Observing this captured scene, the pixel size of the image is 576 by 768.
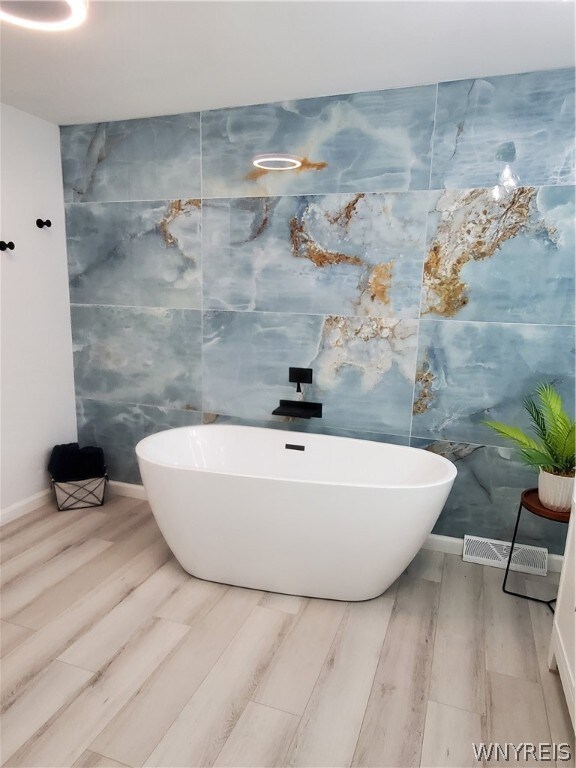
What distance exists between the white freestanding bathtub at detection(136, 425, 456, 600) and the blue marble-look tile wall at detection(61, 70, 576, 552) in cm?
53

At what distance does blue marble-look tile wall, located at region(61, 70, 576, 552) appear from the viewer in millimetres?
2475

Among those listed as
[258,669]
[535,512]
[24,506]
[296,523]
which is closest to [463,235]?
[535,512]

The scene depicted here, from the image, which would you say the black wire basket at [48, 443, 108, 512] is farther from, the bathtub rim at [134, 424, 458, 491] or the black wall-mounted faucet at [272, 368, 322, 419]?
the black wall-mounted faucet at [272, 368, 322, 419]

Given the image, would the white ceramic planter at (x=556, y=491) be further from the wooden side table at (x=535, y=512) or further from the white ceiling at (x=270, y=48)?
the white ceiling at (x=270, y=48)

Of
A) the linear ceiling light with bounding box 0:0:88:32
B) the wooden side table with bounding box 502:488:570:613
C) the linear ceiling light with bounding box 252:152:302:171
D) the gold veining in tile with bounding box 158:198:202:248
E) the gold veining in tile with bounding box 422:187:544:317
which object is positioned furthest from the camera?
the gold veining in tile with bounding box 158:198:202:248

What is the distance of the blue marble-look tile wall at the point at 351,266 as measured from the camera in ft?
8.12

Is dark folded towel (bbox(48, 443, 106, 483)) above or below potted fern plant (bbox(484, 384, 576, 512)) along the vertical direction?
below

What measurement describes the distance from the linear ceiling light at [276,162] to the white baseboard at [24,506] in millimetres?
2525

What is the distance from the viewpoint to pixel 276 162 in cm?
283

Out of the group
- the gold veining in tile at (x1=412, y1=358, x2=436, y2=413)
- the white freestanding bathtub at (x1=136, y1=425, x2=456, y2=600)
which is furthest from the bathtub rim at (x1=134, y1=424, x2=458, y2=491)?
the gold veining in tile at (x1=412, y1=358, x2=436, y2=413)

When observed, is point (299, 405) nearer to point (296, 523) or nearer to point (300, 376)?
point (300, 376)

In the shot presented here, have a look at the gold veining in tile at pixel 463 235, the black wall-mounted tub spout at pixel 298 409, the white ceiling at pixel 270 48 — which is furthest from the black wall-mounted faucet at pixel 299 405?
the white ceiling at pixel 270 48

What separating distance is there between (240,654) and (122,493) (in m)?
1.85

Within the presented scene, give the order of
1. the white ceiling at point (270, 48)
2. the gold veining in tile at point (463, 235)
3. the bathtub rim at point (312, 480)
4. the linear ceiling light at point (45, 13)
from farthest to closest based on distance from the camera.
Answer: the gold veining in tile at point (463, 235) → the bathtub rim at point (312, 480) → the white ceiling at point (270, 48) → the linear ceiling light at point (45, 13)
